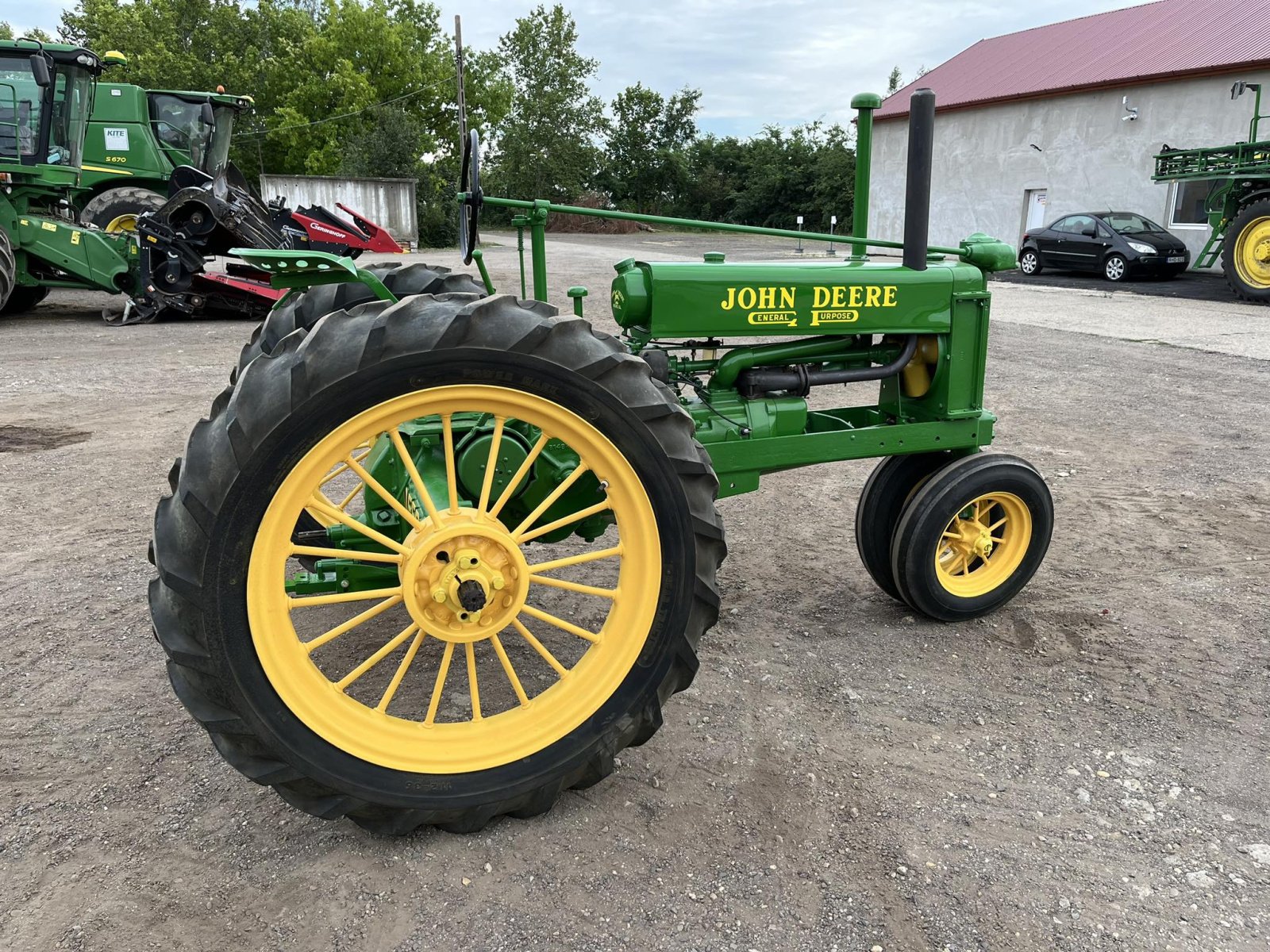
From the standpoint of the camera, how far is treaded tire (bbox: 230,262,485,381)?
3256mm

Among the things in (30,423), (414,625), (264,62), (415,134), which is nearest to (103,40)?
(264,62)

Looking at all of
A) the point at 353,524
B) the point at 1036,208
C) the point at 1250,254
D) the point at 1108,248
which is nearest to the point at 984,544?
the point at 353,524

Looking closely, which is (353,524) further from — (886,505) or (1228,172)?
(1228,172)

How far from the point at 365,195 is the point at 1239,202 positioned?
19.5 m

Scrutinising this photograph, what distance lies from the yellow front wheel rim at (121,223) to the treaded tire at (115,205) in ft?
0.07

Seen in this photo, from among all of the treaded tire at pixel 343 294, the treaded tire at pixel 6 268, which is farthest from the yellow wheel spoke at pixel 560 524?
the treaded tire at pixel 6 268

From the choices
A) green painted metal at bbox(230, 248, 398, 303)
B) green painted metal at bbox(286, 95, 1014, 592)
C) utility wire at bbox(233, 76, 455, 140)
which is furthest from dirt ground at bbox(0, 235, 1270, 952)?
utility wire at bbox(233, 76, 455, 140)

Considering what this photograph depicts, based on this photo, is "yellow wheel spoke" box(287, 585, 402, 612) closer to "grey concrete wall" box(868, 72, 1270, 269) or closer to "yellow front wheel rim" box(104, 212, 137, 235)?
"yellow front wheel rim" box(104, 212, 137, 235)

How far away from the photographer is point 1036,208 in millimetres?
22984

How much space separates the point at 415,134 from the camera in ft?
92.7

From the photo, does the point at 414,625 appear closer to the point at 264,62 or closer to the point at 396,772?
the point at 396,772

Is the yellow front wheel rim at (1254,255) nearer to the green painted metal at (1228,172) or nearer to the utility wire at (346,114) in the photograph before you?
the green painted metal at (1228,172)

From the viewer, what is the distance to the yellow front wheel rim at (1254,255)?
13.3m

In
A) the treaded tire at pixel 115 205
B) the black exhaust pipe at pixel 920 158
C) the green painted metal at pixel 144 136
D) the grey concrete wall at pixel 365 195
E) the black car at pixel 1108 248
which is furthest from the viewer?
the grey concrete wall at pixel 365 195
